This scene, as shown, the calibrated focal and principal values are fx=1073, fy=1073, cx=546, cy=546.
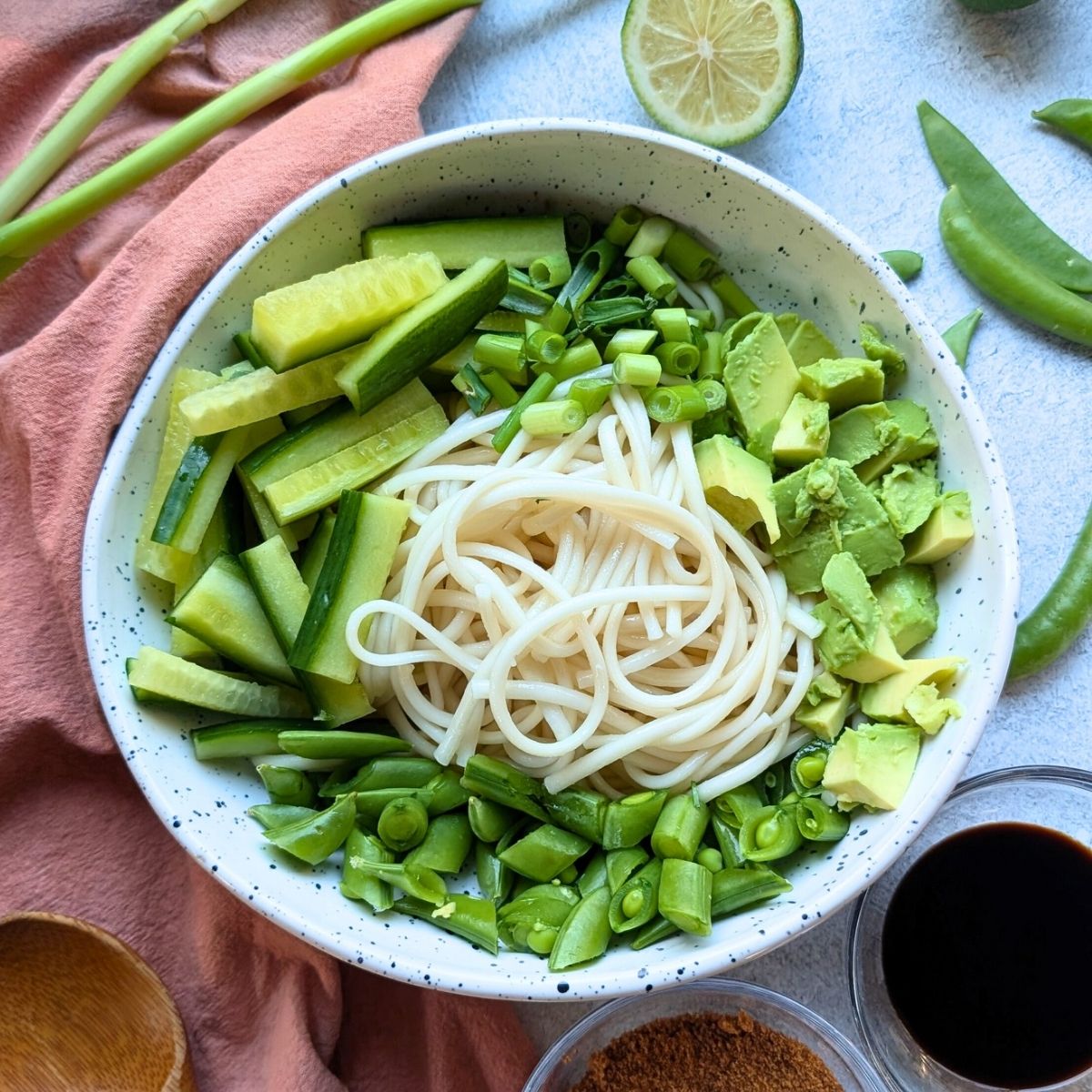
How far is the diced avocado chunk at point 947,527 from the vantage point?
→ 6.77 feet

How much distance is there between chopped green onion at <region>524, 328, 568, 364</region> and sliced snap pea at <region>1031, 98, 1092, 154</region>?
136cm

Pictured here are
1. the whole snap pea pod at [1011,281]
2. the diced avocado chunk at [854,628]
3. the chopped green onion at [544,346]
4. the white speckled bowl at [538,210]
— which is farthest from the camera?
the whole snap pea pod at [1011,281]

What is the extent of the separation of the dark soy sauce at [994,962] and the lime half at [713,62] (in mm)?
1694

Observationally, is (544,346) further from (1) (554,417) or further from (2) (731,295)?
(2) (731,295)

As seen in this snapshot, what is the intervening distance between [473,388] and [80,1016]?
162cm

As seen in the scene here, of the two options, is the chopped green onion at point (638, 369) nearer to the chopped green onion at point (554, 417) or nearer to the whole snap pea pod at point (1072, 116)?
the chopped green onion at point (554, 417)

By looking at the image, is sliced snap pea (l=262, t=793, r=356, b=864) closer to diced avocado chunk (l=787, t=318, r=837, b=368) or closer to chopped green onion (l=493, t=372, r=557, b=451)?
chopped green onion (l=493, t=372, r=557, b=451)

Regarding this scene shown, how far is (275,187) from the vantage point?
92.7 inches

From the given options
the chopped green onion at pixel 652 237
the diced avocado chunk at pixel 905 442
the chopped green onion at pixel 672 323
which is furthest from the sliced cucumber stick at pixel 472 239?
the diced avocado chunk at pixel 905 442

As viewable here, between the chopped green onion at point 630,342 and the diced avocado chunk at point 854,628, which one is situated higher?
the chopped green onion at point 630,342

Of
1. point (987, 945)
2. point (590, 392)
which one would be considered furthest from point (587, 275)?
point (987, 945)

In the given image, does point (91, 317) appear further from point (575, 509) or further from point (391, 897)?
point (391, 897)

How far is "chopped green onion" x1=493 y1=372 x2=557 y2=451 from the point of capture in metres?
A: 2.16

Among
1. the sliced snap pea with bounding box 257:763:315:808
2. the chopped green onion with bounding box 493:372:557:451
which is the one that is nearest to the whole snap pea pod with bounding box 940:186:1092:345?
the chopped green onion with bounding box 493:372:557:451
